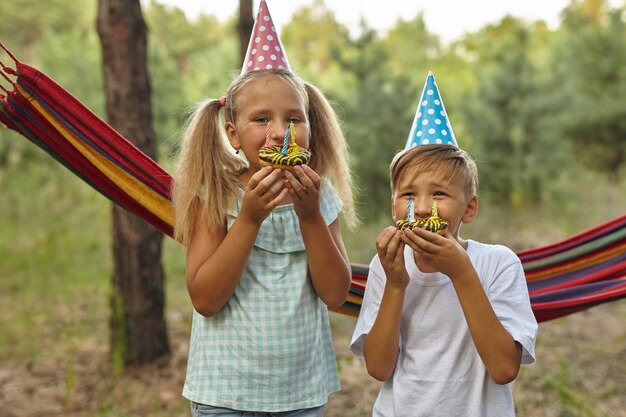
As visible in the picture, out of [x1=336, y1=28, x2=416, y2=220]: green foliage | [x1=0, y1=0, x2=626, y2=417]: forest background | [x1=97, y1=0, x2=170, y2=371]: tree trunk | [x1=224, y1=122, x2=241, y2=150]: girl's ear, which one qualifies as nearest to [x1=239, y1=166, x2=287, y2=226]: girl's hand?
[x1=224, y1=122, x2=241, y2=150]: girl's ear

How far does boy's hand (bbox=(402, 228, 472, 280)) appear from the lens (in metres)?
1.61

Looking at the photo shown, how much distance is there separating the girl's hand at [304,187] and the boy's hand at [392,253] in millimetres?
193

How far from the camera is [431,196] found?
173cm

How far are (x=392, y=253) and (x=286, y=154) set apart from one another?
338 mm

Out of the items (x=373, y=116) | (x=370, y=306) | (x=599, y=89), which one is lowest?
(x=370, y=306)

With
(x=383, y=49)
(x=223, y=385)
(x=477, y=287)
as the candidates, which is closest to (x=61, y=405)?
(x=223, y=385)

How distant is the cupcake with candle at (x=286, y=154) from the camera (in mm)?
1686

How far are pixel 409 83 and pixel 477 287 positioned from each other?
9.07 m

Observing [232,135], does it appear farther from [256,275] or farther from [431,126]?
[431,126]

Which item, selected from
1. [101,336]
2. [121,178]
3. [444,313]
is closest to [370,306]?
[444,313]

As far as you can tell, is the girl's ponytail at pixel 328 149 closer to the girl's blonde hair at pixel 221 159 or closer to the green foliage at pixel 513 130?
the girl's blonde hair at pixel 221 159

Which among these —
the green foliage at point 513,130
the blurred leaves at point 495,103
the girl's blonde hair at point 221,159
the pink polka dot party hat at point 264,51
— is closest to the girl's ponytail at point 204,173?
the girl's blonde hair at point 221,159

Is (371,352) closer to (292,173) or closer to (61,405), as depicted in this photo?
(292,173)

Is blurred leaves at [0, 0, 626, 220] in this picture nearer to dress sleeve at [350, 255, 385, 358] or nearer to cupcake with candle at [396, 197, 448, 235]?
dress sleeve at [350, 255, 385, 358]
